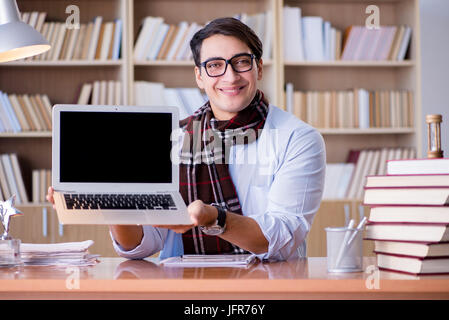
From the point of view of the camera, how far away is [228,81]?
1.84 m

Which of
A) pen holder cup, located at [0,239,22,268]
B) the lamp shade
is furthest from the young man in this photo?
the lamp shade

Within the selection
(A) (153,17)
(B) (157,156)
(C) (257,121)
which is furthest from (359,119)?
(B) (157,156)

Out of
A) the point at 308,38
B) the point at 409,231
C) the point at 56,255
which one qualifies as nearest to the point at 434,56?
the point at 308,38

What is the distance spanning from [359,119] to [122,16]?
57.7 inches

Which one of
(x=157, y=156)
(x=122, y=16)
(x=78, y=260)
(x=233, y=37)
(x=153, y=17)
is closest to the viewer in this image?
(x=78, y=260)

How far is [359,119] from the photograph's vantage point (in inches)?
137

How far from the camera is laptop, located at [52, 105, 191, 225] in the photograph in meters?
1.59

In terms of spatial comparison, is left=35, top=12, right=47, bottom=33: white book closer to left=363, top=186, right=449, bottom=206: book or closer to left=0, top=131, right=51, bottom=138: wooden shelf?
left=0, top=131, right=51, bottom=138: wooden shelf

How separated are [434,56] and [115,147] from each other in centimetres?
253

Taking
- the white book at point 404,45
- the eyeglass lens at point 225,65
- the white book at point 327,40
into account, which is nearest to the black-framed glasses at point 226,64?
the eyeglass lens at point 225,65

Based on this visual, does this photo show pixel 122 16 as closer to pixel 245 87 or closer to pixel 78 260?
pixel 245 87

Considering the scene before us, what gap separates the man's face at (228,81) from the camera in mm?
1837

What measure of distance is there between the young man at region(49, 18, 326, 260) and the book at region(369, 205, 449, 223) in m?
0.32
